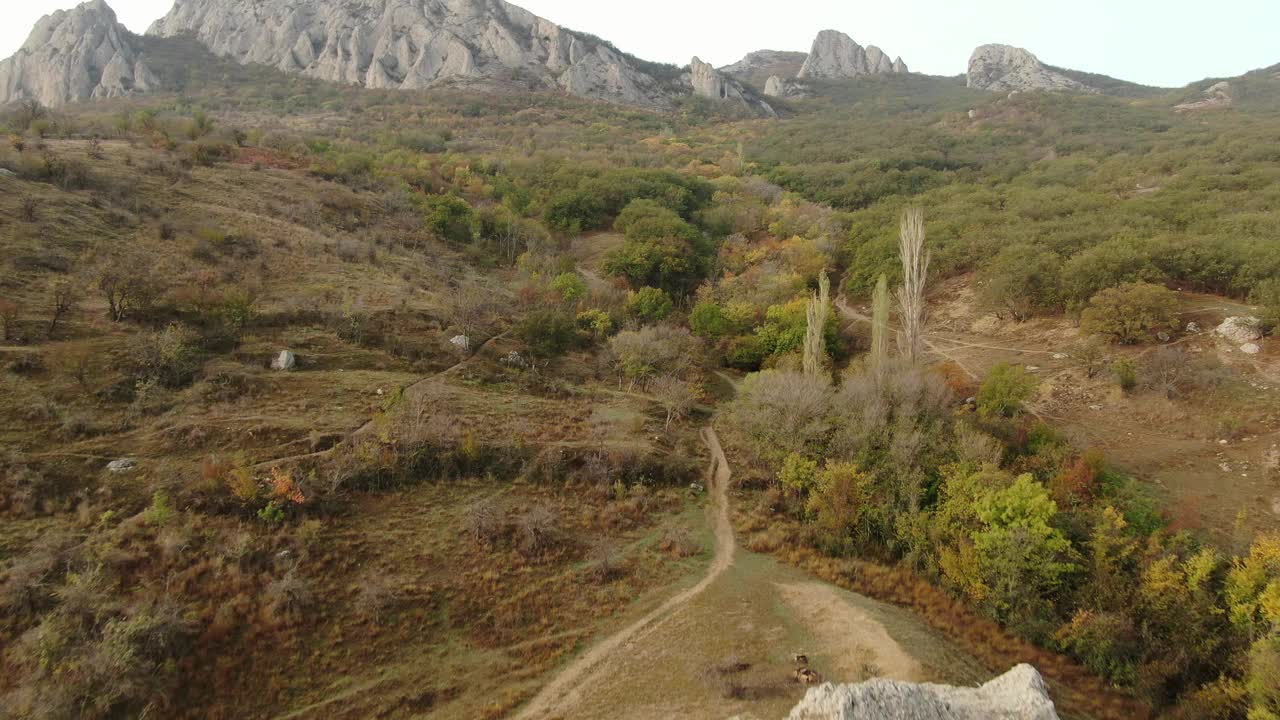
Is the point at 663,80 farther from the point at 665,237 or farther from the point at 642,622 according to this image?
the point at 642,622

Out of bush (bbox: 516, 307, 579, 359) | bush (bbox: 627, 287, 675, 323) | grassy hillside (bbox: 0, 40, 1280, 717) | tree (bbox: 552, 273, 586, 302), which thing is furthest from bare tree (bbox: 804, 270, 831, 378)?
tree (bbox: 552, 273, 586, 302)

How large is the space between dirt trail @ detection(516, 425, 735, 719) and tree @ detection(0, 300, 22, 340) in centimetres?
1986

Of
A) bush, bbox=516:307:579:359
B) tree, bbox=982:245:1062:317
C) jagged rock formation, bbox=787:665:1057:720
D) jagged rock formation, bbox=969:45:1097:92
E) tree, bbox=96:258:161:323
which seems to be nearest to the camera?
jagged rock formation, bbox=787:665:1057:720

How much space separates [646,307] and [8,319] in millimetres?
27331

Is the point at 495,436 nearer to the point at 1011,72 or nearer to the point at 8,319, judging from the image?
the point at 8,319

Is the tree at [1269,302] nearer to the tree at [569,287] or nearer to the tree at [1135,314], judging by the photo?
the tree at [1135,314]

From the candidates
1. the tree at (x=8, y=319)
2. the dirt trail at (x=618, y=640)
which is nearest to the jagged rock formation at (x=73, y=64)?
the tree at (x=8, y=319)

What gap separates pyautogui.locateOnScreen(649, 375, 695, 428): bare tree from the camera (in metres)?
26.0

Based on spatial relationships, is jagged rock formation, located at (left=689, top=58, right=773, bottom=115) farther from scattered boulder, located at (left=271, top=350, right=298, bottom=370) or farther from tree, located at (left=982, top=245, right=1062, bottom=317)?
scattered boulder, located at (left=271, top=350, right=298, bottom=370)

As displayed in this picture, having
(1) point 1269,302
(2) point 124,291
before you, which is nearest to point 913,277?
(1) point 1269,302

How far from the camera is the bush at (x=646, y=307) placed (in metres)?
36.9

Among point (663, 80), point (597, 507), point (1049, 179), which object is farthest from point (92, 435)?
point (663, 80)

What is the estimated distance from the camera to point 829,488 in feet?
60.0

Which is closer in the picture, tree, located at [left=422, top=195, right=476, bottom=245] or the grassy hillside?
the grassy hillside
